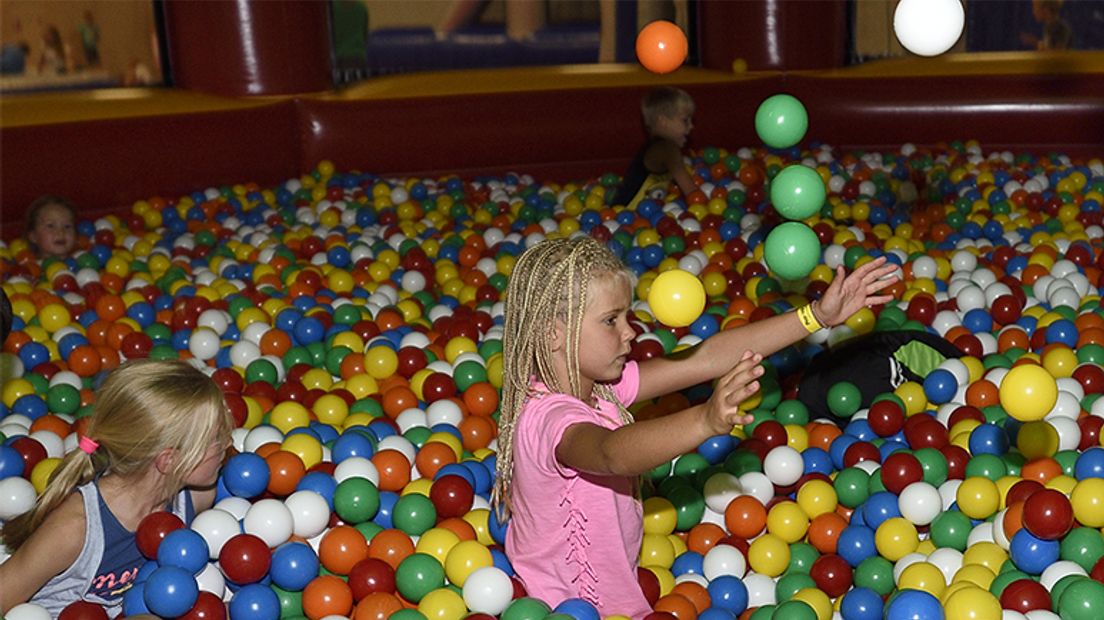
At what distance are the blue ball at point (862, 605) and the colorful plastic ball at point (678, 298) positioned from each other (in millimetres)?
409

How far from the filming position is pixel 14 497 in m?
1.84

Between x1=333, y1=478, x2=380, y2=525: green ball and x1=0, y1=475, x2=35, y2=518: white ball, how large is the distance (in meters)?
0.50

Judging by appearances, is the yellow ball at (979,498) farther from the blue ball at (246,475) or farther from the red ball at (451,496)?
the blue ball at (246,475)

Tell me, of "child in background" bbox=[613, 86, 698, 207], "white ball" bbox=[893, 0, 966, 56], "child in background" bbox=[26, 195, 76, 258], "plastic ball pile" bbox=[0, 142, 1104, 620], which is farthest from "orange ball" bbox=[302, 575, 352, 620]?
"child in background" bbox=[613, 86, 698, 207]

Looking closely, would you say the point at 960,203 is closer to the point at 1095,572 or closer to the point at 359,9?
the point at 1095,572

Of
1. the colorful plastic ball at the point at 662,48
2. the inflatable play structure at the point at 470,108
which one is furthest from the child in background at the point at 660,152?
the colorful plastic ball at the point at 662,48

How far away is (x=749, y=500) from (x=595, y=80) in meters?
2.85

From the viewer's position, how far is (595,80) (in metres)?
4.40

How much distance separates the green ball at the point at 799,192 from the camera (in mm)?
1760

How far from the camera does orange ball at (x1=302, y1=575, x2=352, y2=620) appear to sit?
157 centimetres

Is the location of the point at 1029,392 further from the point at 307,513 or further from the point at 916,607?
the point at 307,513

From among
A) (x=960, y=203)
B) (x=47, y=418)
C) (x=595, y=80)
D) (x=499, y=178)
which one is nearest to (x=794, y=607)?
(x=47, y=418)

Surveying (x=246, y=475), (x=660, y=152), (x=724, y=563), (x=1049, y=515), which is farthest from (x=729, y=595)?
(x=660, y=152)

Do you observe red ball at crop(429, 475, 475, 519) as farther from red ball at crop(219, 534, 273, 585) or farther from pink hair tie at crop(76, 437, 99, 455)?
pink hair tie at crop(76, 437, 99, 455)
